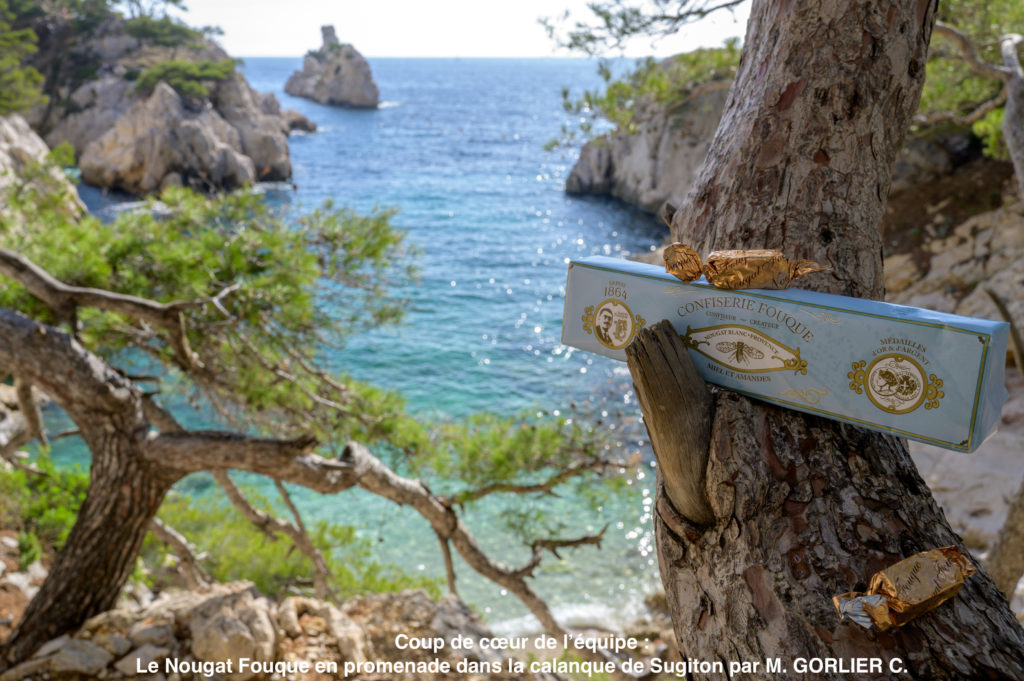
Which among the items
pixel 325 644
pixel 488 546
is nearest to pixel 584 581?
pixel 488 546

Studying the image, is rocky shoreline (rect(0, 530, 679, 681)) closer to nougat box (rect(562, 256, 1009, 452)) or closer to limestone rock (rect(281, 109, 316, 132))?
nougat box (rect(562, 256, 1009, 452))

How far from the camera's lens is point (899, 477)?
977 millimetres

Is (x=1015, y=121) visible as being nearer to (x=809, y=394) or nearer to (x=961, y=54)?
(x=961, y=54)

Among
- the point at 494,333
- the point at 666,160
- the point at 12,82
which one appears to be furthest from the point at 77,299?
the point at 12,82

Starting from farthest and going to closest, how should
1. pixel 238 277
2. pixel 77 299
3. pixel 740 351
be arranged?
1. pixel 238 277
2. pixel 77 299
3. pixel 740 351

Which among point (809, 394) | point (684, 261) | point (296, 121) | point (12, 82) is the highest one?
point (296, 121)

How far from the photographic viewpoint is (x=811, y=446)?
98 centimetres

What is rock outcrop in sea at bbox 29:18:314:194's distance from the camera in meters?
19.0

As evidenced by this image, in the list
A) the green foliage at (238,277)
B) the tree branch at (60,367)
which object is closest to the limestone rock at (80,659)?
the tree branch at (60,367)

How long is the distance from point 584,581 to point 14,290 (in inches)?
209

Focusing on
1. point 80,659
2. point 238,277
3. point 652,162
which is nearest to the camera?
point 80,659

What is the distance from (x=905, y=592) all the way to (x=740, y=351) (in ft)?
1.30

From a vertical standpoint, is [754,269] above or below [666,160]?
below

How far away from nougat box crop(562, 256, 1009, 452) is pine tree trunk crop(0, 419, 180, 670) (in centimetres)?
205
